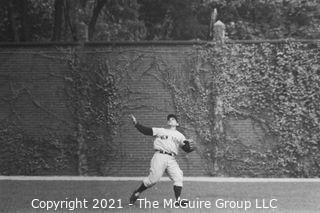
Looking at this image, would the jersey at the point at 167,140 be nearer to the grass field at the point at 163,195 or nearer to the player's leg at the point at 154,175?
the player's leg at the point at 154,175

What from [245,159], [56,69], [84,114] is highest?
[56,69]

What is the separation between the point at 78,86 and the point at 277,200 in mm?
6996

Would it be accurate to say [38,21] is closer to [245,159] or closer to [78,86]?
[78,86]

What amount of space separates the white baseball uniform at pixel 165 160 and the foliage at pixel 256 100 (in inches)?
201

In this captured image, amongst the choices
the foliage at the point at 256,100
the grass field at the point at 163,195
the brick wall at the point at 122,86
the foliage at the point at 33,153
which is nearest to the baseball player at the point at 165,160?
the grass field at the point at 163,195

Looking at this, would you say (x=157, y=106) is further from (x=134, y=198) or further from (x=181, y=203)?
(x=181, y=203)

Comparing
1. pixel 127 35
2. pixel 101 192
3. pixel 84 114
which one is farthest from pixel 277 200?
pixel 127 35

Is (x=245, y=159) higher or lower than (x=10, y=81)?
lower

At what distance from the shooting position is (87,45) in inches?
653

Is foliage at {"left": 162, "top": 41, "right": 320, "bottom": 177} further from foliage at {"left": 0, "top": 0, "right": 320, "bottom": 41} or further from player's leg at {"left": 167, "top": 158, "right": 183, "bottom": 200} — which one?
foliage at {"left": 0, "top": 0, "right": 320, "bottom": 41}

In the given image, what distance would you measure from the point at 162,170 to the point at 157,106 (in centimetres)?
538

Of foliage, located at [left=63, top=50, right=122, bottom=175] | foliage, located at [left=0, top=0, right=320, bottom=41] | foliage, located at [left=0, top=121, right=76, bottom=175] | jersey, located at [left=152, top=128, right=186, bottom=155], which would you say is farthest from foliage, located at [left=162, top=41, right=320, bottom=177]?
foliage, located at [left=0, top=0, right=320, bottom=41]

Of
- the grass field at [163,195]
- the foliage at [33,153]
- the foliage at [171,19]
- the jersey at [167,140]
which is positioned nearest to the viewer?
the grass field at [163,195]

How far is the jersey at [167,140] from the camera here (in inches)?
436
